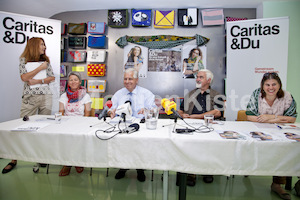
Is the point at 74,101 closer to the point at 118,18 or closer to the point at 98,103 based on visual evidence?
the point at 98,103

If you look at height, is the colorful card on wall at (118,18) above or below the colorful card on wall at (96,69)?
above

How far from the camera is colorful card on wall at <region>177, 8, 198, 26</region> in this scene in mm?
3209

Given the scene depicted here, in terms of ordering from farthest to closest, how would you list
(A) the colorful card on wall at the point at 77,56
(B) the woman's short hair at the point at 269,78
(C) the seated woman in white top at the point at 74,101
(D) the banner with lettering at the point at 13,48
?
1. (A) the colorful card on wall at the point at 77,56
2. (D) the banner with lettering at the point at 13,48
3. (C) the seated woman in white top at the point at 74,101
4. (B) the woman's short hair at the point at 269,78

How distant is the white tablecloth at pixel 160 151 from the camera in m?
1.21

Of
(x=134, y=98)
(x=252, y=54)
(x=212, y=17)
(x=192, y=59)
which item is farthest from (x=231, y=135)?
(x=212, y=17)

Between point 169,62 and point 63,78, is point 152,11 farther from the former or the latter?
point 63,78

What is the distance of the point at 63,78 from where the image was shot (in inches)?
143

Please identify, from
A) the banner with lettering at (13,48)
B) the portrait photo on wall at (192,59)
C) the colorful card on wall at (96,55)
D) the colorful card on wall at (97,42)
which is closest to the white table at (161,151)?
the banner with lettering at (13,48)

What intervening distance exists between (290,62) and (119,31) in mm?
3156

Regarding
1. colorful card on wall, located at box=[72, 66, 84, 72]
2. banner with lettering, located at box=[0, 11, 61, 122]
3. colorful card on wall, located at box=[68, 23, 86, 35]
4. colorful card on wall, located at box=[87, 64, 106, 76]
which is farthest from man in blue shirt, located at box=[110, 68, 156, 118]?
colorful card on wall, located at box=[68, 23, 86, 35]

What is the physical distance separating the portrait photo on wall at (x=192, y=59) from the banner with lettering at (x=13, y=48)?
94.6 inches

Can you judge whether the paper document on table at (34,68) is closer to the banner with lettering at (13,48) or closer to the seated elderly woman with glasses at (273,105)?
the banner with lettering at (13,48)

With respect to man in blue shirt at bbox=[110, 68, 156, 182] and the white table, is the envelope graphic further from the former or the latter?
the white table

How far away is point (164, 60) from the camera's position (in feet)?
11.2
